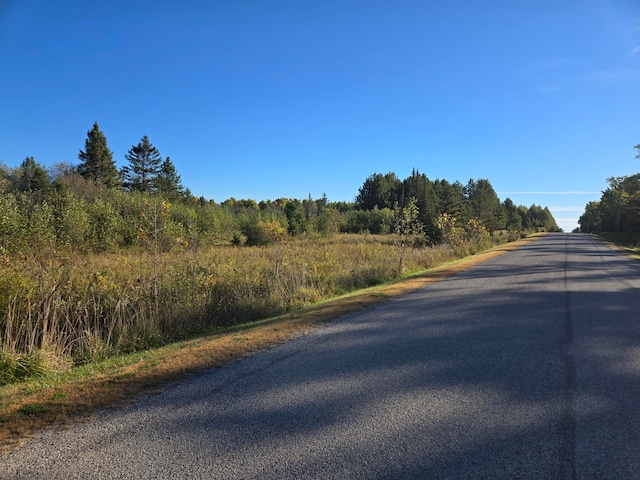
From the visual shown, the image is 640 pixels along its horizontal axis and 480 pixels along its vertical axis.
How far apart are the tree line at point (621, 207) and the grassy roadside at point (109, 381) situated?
51703 millimetres

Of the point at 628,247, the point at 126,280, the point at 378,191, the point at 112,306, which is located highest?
the point at 378,191

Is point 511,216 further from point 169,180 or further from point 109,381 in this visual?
point 109,381

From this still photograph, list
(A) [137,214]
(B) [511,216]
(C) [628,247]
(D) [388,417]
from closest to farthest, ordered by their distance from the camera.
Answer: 1. (D) [388,417]
2. (A) [137,214]
3. (C) [628,247]
4. (B) [511,216]

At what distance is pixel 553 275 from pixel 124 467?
51.1ft

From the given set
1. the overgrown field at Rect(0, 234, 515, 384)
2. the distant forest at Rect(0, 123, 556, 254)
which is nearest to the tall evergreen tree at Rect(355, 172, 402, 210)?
the distant forest at Rect(0, 123, 556, 254)

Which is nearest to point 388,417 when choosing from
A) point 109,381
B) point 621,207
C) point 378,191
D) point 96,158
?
point 109,381

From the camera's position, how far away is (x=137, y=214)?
99.9ft

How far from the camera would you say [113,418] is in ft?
12.2

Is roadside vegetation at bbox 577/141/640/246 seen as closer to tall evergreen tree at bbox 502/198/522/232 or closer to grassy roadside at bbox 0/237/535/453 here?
tall evergreen tree at bbox 502/198/522/232

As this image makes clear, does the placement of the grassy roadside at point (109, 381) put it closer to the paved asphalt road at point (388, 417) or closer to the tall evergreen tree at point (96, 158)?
the paved asphalt road at point (388, 417)

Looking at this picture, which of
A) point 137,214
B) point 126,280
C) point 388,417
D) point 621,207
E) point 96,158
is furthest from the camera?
point 621,207

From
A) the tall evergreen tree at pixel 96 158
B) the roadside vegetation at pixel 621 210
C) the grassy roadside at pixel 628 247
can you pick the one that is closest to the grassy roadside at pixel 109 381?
the grassy roadside at pixel 628 247

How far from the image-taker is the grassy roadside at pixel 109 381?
3721mm

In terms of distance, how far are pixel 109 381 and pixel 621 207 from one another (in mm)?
81105
